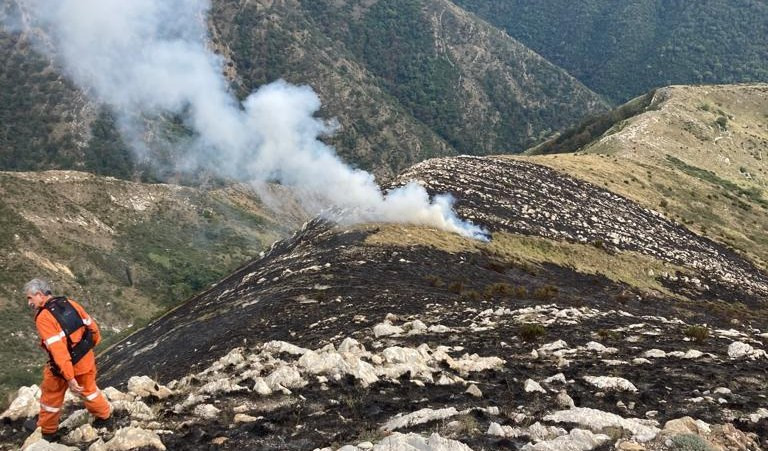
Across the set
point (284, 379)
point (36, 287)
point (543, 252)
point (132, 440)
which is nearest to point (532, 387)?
point (284, 379)

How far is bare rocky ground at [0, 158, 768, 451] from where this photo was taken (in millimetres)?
9234

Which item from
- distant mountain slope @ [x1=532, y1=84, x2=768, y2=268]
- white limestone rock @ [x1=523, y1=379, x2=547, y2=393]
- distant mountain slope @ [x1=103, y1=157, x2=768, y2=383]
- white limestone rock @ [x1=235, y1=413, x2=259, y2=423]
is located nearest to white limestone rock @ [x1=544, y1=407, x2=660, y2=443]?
white limestone rock @ [x1=523, y1=379, x2=547, y2=393]

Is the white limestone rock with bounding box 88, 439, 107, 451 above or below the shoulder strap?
below

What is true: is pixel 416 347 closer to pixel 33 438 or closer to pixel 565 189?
pixel 33 438

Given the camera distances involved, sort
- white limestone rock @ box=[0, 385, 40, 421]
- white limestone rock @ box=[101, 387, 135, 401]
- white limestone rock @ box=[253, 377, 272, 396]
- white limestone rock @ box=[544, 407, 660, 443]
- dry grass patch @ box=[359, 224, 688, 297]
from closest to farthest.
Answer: white limestone rock @ box=[544, 407, 660, 443] < white limestone rock @ box=[0, 385, 40, 421] < white limestone rock @ box=[101, 387, 135, 401] < white limestone rock @ box=[253, 377, 272, 396] < dry grass patch @ box=[359, 224, 688, 297]

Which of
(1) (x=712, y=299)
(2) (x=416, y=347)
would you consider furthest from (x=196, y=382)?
(1) (x=712, y=299)

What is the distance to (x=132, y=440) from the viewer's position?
29.3 ft

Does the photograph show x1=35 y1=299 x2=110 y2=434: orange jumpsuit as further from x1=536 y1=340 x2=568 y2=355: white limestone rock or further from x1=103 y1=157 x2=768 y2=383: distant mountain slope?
x1=536 y1=340 x2=568 y2=355: white limestone rock

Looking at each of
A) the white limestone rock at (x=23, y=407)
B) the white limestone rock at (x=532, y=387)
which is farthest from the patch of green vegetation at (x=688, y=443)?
the white limestone rock at (x=23, y=407)

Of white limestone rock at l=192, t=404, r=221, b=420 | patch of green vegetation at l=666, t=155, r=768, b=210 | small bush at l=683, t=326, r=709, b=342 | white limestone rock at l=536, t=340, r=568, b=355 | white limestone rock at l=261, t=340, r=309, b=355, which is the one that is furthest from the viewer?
patch of green vegetation at l=666, t=155, r=768, b=210

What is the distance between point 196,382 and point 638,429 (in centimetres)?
836

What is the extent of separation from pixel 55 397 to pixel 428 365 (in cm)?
697

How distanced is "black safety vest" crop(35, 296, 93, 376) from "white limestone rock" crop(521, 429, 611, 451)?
6770 millimetres

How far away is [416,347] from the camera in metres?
15.0
